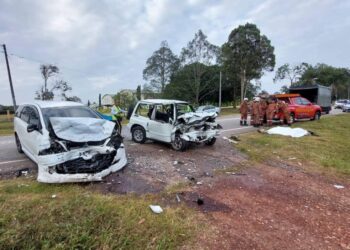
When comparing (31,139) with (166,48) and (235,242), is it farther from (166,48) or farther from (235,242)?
(166,48)

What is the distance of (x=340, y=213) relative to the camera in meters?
3.80

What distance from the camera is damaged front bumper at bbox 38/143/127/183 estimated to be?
4.50 metres

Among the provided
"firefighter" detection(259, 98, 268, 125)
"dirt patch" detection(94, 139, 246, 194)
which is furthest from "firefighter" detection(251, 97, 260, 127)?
"dirt patch" detection(94, 139, 246, 194)

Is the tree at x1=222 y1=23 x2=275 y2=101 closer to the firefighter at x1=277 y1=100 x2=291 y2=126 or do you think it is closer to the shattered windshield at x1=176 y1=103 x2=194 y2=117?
the firefighter at x1=277 y1=100 x2=291 y2=126

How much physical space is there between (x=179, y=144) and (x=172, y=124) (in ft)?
2.18

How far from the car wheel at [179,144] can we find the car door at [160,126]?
228 millimetres

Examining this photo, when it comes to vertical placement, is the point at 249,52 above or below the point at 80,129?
above

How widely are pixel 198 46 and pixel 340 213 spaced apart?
31.7 meters

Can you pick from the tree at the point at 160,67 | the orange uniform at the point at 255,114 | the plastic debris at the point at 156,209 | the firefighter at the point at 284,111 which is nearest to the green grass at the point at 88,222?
the plastic debris at the point at 156,209

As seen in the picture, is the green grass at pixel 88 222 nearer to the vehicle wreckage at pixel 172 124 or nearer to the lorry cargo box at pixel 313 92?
the vehicle wreckage at pixel 172 124

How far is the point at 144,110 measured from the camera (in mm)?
8742

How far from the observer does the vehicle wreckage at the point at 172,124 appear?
7.52 m

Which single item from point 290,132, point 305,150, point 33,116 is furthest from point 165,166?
point 290,132

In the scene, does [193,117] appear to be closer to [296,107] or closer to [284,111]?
[284,111]
